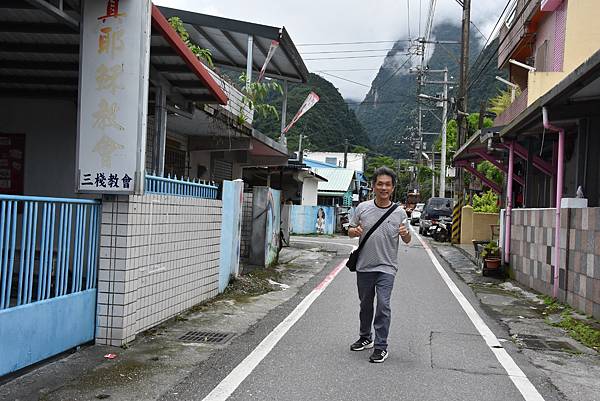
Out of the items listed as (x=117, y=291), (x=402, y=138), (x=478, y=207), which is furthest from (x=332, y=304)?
(x=402, y=138)

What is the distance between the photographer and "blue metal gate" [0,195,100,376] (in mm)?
4520

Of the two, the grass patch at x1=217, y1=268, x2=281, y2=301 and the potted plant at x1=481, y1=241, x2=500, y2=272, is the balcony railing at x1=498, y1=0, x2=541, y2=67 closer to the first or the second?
the potted plant at x1=481, y1=241, x2=500, y2=272

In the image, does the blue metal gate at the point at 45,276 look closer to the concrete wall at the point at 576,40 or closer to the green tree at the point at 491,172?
the concrete wall at the point at 576,40

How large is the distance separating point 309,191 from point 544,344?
27874mm

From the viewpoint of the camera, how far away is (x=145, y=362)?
18.0 ft

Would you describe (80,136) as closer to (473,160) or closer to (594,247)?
(594,247)

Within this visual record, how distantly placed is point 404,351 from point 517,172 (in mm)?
11801

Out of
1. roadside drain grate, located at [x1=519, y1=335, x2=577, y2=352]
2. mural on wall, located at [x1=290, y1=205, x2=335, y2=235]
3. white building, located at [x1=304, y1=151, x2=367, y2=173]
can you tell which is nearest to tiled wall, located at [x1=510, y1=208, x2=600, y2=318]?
roadside drain grate, located at [x1=519, y1=335, x2=577, y2=352]

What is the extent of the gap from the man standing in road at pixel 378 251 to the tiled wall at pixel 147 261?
2259 millimetres

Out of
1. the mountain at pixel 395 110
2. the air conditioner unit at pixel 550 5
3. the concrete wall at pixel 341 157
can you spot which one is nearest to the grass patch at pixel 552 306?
the air conditioner unit at pixel 550 5

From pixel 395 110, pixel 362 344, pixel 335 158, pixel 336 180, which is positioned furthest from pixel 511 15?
pixel 395 110

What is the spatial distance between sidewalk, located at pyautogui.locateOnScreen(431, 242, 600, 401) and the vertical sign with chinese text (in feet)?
15.0

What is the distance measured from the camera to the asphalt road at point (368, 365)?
4863 mm

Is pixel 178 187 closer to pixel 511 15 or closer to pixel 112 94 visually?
pixel 112 94
